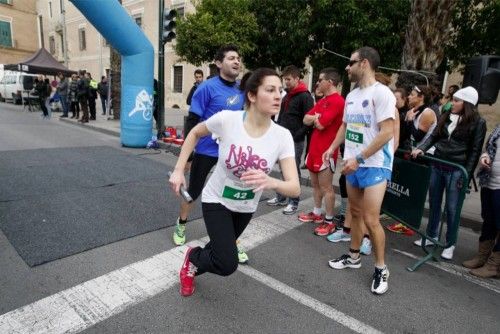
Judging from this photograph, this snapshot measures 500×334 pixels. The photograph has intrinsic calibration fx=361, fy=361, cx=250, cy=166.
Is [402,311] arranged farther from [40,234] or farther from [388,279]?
[40,234]

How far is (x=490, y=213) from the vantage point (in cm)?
363

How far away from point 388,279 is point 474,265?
3.51ft

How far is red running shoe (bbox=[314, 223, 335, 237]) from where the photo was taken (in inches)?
173

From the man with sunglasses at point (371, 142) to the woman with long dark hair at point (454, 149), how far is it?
114 centimetres

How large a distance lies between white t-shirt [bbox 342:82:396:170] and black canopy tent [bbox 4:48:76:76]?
1978 centimetres

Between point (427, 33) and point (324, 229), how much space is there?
5.01m

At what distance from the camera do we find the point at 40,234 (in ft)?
12.5

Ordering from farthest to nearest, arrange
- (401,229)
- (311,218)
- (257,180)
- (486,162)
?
(311,218) → (401,229) → (486,162) → (257,180)

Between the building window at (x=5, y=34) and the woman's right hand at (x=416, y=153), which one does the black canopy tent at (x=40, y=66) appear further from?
the building window at (x=5, y=34)

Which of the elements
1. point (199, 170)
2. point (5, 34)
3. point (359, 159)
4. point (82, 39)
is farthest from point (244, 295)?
point (5, 34)

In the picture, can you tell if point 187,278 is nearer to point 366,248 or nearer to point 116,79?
point 366,248

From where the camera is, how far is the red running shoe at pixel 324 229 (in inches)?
173

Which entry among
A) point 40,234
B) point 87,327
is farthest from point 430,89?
point 40,234

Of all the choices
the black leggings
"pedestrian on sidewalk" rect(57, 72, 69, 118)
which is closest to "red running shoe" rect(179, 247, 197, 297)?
the black leggings
